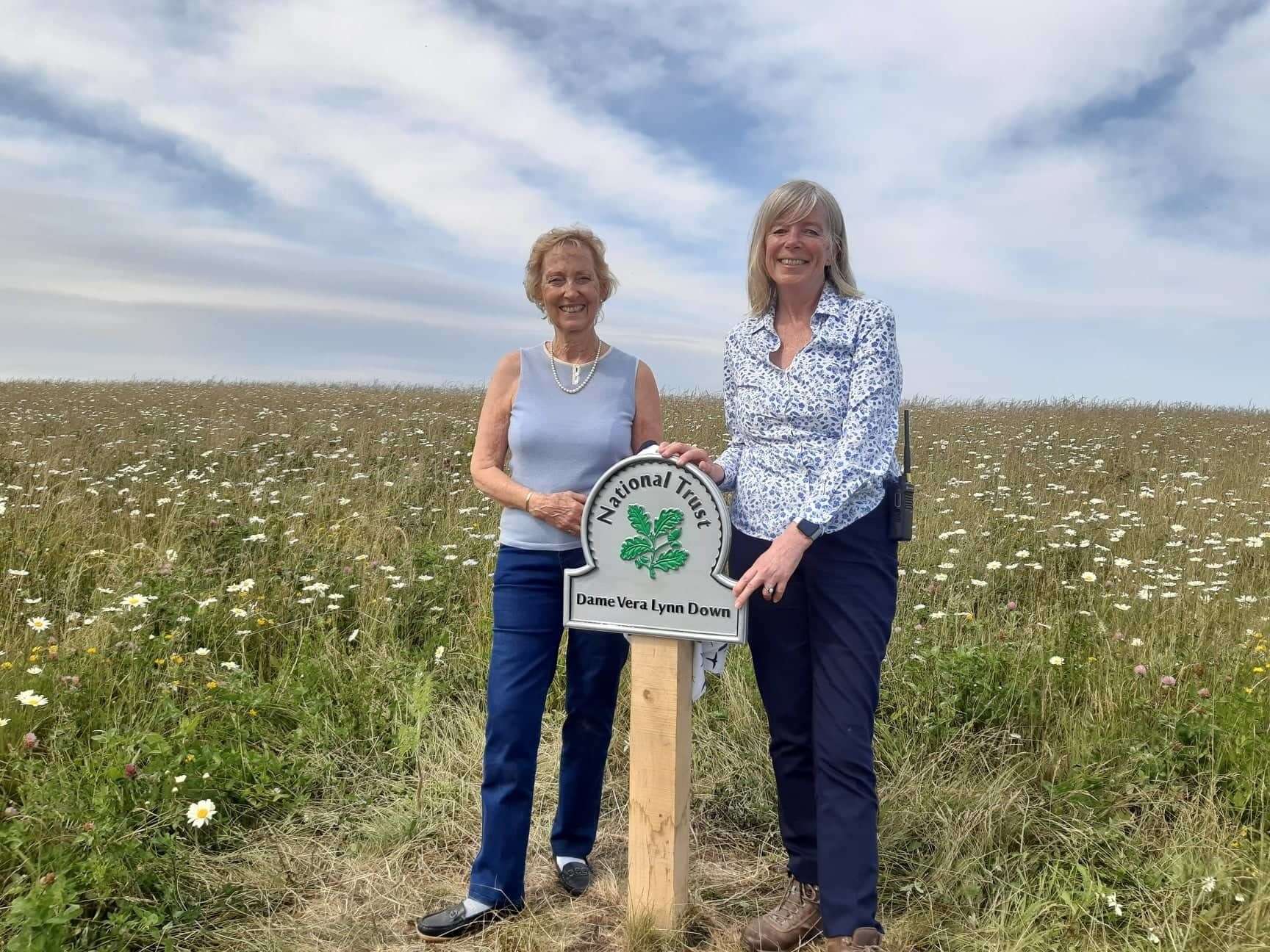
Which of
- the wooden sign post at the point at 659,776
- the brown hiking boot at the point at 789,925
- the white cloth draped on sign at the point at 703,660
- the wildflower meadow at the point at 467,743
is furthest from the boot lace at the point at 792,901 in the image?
the white cloth draped on sign at the point at 703,660

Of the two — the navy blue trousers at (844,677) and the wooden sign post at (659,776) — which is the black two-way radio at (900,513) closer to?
the navy blue trousers at (844,677)

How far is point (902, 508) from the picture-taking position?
8.86ft

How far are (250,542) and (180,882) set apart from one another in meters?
3.64

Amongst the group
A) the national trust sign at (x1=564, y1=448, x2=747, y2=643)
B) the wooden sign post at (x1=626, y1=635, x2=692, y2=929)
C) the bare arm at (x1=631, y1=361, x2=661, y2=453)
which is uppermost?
the bare arm at (x1=631, y1=361, x2=661, y2=453)

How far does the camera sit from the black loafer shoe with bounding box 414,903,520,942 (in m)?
3.04

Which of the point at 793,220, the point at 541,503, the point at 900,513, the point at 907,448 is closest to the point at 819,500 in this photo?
the point at 900,513

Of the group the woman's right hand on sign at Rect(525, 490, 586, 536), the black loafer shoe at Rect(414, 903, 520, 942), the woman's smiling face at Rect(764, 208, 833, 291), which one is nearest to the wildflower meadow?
the black loafer shoe at Rect(414, 903, 520, 942)

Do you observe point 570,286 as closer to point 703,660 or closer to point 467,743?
point 703,660

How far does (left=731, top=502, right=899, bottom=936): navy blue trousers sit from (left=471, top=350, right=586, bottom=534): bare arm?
0.60 metres

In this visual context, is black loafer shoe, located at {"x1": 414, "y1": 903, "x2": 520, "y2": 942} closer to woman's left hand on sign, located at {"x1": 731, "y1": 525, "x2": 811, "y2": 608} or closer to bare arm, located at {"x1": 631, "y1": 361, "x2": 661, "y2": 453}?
woman's left hand on sign, located at {"x1": 731, "y1": 525, "x2": 811, "y2": 608}

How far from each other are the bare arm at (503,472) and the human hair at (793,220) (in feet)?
2.88

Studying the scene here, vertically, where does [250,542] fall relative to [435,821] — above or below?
above

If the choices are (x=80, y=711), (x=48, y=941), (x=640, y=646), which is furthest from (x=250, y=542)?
(x=640, y=646)

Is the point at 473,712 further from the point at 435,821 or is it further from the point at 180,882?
the point at 180,882
